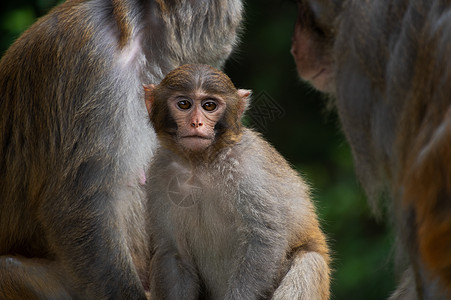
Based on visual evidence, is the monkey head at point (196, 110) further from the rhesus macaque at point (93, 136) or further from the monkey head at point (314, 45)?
the rhesus macaque at point (93, 136)

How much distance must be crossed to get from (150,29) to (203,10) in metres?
0.34

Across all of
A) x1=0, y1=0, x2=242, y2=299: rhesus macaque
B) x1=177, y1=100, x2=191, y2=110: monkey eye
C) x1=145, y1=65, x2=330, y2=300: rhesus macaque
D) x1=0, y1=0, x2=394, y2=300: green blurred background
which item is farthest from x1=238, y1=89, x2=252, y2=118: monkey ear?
x1=0, y1=0, x2=394, y2=300: green blurred background

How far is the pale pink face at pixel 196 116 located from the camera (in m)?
4.36

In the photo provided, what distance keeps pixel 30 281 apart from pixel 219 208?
145cm

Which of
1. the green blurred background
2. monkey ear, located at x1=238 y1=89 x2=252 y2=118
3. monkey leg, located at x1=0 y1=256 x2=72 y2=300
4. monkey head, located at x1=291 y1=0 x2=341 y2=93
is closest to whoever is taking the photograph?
monkey head, located at x1=291 y1=0 x2=341 y2=93

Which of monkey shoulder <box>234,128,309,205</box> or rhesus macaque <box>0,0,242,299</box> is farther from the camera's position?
rhesus macaque <box>0,0,242,299</box>

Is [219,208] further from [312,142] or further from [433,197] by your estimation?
[312,142]

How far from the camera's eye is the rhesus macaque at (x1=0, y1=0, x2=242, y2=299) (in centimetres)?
503

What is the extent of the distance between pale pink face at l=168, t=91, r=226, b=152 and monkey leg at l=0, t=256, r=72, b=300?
143 centimetres

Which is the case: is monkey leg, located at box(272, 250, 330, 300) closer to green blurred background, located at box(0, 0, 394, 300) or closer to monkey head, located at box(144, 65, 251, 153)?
monkey head, located at box(144, 65, 251, 153)

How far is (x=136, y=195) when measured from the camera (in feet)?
17.3

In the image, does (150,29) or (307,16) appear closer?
(307,16)

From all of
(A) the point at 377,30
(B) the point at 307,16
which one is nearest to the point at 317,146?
(B) the point at 307,16

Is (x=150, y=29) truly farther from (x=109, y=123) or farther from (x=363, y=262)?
(x=363, y=262)
